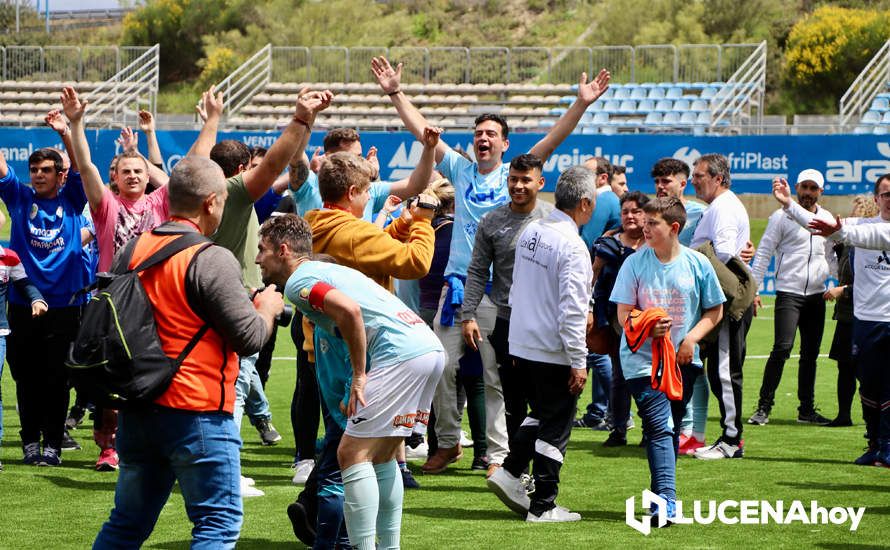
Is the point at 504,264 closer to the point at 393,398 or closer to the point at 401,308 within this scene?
the point at 401,308

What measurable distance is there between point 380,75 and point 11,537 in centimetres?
355

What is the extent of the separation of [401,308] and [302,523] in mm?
1298

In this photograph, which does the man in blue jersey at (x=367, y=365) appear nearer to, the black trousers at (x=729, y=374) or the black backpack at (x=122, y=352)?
the black backpack at (x=122, y=352)

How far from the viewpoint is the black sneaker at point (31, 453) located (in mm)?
8281

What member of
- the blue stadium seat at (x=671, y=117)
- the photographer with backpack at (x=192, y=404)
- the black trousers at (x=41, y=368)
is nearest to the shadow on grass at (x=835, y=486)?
the photographer with backpack at (x=192, y=404)

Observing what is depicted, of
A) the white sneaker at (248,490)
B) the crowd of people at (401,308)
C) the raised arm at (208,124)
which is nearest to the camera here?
the crowd of people at (401,308)

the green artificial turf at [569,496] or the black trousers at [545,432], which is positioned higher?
the black trousers at [545,432]

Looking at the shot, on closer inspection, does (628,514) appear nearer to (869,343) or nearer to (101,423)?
(869,343)

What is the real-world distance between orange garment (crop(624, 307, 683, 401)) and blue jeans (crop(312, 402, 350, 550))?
6.08 feet

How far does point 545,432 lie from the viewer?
654cm

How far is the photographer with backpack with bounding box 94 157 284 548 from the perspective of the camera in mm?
4363

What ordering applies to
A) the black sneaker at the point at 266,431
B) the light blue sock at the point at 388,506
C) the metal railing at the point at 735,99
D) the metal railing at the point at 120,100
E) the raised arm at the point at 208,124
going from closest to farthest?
the light blue sock at the point at 388,506 → the raised arm at the point at 208,124 → the black sneaker at the point at 266,431 → the metal railing at the point at 735,99 → the metal railing at the point at 120,100

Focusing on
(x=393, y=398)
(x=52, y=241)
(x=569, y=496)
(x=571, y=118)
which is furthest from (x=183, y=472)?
(x=52, y=241)

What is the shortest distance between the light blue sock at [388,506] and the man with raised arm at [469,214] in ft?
8.54
